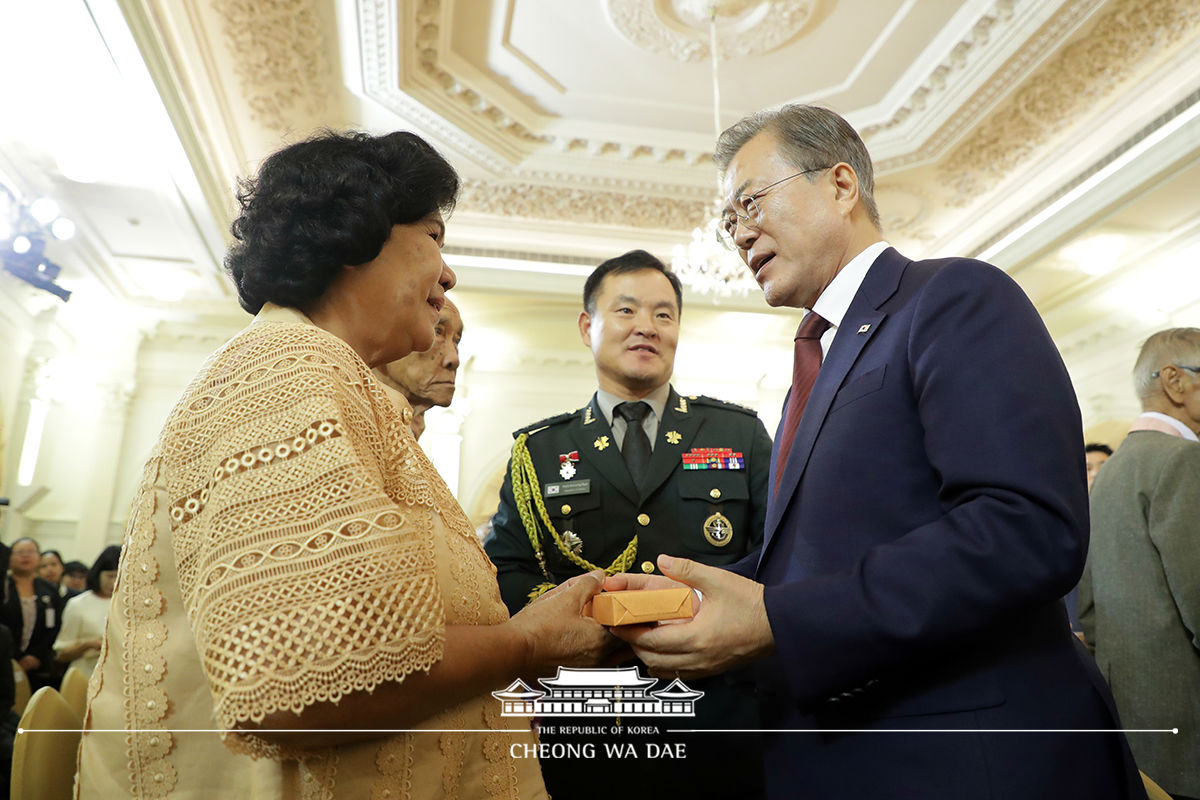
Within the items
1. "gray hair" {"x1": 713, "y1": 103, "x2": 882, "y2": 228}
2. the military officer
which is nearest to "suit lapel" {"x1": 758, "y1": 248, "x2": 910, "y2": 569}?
"gray hair" {"x1": 713, "y1": 103, "x2": 882, "y2": 228}

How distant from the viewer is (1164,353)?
2.82m

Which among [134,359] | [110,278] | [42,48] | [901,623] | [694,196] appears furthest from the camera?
[134,359]

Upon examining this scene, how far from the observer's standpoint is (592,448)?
7.39ft

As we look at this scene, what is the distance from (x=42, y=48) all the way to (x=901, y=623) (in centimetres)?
582

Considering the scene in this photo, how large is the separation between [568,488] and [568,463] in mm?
85

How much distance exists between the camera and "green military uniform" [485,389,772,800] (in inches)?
82.6

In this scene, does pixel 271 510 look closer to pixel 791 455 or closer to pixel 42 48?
pixel 791 455

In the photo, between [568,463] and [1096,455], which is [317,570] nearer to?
[568,463]

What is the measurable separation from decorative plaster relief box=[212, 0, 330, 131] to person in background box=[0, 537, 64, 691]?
11.2ft

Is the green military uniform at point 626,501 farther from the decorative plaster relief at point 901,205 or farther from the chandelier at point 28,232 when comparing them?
the chandelier at point 28,232

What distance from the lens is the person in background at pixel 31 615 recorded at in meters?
4.94

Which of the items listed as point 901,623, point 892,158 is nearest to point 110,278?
point 892,158

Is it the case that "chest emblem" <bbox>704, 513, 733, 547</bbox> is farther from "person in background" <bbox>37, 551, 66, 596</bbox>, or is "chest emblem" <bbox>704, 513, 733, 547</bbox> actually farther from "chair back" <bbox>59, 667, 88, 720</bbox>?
"person in background" <bbox>37, 551, 66, 596</bbox>

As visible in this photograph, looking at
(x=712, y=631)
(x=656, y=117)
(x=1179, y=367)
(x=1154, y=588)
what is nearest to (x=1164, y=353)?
(x=1179, y=367)
